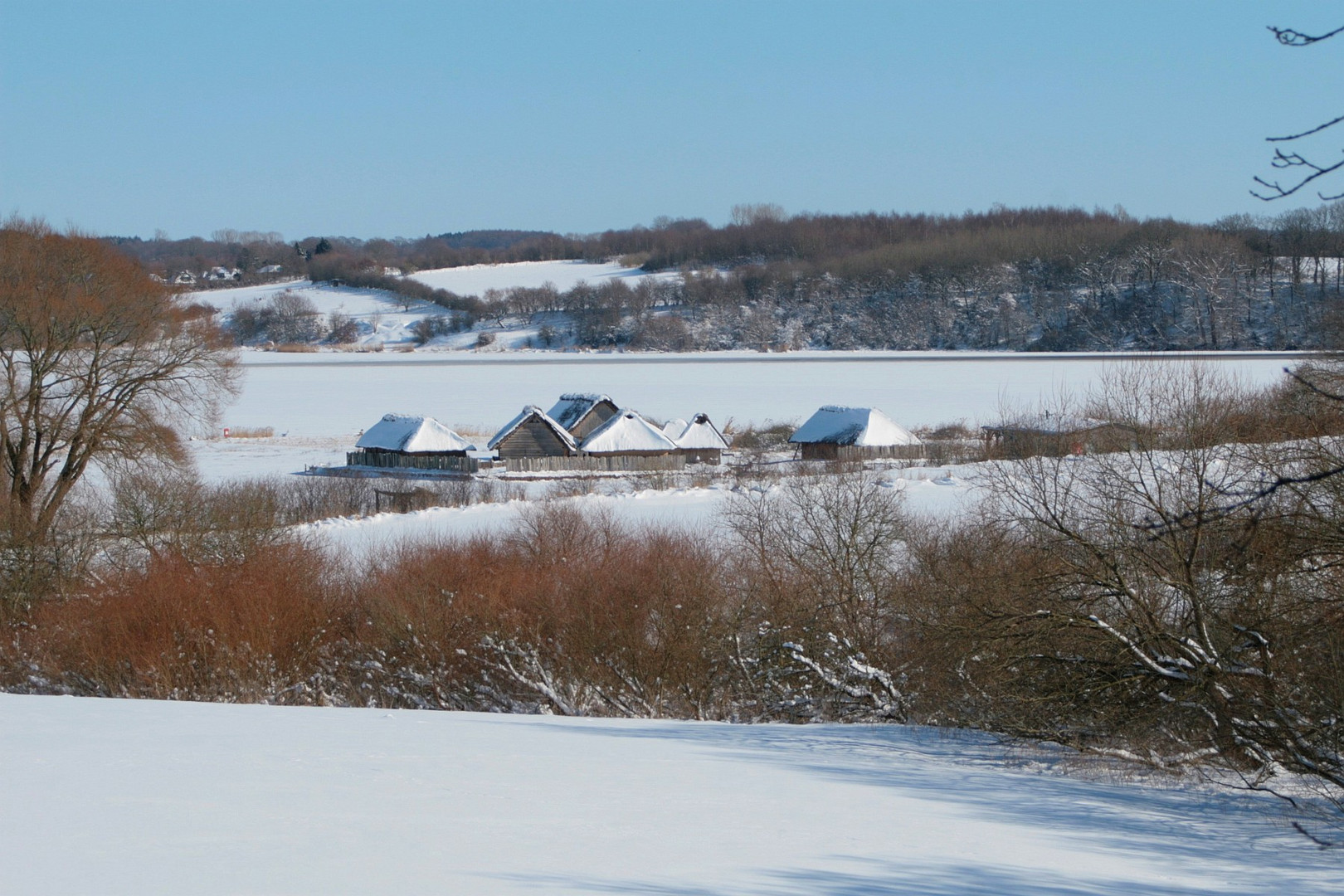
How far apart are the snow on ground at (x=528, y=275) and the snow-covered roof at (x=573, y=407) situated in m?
84.0

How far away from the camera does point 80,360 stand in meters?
25.3

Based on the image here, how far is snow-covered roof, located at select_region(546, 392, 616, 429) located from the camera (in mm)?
52031

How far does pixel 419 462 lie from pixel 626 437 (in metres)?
8.68

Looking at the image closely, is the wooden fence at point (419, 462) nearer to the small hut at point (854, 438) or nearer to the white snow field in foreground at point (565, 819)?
the small hut at point (854, 438)

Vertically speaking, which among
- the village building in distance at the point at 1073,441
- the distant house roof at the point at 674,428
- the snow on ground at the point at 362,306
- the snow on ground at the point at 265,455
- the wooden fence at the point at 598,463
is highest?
the snow on ground at the point at 362,306

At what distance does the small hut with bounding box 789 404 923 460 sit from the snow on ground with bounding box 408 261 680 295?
9056 cm

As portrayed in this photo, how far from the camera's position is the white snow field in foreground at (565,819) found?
5.68 m

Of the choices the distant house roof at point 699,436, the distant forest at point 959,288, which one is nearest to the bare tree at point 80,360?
the distant house roof at point 699,436

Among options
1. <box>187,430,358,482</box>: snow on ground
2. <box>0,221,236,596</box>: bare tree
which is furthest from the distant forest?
<box>0,221,236,596</box>: bare tree

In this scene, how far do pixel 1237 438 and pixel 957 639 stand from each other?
13.3ft

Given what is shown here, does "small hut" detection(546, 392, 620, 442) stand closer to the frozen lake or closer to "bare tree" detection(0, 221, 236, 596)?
the frozen lake

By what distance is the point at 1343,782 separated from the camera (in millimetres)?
8500

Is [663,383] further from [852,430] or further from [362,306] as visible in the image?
[362,306]

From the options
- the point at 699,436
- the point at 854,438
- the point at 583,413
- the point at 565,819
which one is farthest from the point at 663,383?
the point at 565,819
